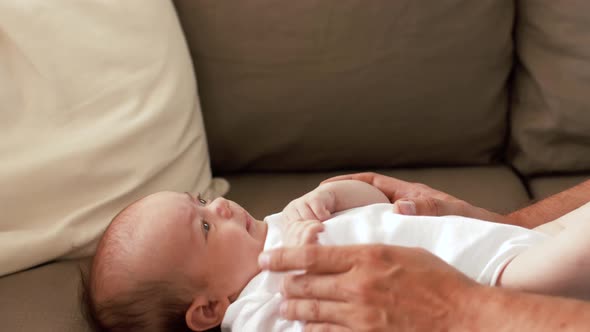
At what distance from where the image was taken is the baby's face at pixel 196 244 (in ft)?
3.44

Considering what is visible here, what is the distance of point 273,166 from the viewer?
1709 mm

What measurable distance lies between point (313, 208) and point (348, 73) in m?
0.53

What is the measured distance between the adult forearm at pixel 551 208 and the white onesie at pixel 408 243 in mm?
289

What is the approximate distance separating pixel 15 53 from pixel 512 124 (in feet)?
3.76

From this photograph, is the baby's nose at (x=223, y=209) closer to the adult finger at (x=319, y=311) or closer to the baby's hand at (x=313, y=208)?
the baby's hand at (x=313, y=208)

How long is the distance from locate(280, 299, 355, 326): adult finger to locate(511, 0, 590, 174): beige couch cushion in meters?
0.90

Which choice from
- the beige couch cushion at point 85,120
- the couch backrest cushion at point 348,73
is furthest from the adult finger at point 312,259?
the couch backrest cushion at point 348,73

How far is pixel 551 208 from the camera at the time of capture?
1389 millimetres

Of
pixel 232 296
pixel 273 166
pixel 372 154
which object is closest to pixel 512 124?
pixel 372 154

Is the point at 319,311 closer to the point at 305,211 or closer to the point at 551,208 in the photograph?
the point at 305,211

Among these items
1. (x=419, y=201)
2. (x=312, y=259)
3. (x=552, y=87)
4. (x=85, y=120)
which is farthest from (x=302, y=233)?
(x=552, y=87)

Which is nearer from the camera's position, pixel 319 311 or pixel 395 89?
Result: pixel 319 311

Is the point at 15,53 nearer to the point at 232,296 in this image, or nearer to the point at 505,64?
the point at 232,296

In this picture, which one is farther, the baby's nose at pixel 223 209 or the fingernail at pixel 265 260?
the baby's nose at pixel 223 209
